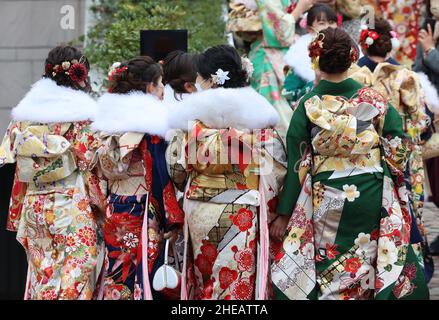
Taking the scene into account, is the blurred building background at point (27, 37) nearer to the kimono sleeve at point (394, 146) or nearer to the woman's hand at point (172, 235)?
the woman's hand at point (172, 235)

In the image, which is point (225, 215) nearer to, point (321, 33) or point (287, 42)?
point (321, 33)

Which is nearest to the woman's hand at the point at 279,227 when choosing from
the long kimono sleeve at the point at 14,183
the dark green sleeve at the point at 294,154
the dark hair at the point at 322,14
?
the dark green sleeve at the point at 294,154

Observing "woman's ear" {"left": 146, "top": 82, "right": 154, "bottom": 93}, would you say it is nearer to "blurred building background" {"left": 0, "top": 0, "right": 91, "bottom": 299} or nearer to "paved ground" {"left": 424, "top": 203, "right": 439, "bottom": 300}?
"paved ground" {"left": 424, "top": 203, "right": 439, "bottom": 300}

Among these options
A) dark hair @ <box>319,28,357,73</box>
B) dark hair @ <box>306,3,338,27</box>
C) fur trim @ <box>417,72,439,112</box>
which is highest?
dark hair @ <box>319,28,357,73</box>

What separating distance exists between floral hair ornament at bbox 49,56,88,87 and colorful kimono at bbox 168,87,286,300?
39.2 inches

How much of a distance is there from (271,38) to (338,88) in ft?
11.1

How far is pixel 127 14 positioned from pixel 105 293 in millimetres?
4379

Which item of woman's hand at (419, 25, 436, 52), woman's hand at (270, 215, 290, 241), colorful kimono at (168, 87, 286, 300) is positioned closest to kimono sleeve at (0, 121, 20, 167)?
colorful kimono at (168, 87, 286, 300)

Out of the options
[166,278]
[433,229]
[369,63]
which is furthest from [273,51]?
[166,278]

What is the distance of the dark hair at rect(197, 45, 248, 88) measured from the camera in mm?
5680

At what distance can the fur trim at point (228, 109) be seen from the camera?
559 centimetres

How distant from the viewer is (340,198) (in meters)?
5.69

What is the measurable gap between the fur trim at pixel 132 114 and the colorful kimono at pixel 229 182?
22 cm

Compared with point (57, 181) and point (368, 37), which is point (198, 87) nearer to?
point (57, 181)
